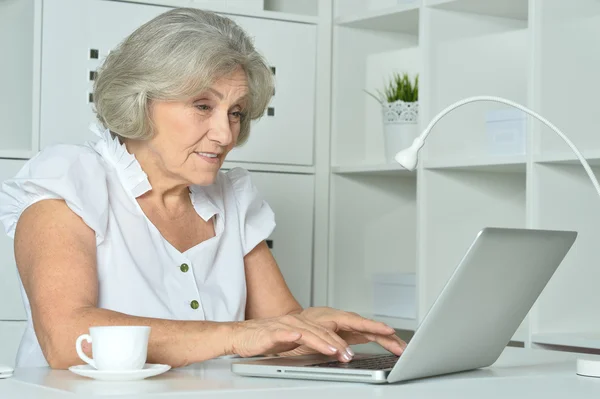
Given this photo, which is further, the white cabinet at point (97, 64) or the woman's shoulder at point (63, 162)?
the white cabinet at point (97, 64)

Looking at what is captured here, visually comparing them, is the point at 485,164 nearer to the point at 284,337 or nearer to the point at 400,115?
the point at 400,115

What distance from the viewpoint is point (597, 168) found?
8.00 ft

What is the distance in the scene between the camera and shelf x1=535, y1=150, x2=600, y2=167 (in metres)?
2.26

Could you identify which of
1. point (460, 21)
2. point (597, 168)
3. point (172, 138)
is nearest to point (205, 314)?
point (172, 138)

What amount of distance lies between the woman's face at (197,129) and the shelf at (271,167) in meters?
0.89

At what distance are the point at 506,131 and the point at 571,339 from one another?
1.89 ft

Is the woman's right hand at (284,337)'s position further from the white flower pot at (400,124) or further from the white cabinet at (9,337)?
the white flower pot at (400,124)

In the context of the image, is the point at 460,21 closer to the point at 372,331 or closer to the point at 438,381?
the point at 372,331

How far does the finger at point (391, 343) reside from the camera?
1.66 metres

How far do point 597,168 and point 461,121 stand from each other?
0.45m

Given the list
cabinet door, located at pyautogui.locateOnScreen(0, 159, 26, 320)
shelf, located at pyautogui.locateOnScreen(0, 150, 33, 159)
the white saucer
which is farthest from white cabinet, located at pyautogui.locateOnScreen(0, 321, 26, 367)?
the white saucer

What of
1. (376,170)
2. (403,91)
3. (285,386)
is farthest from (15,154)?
(285,386)

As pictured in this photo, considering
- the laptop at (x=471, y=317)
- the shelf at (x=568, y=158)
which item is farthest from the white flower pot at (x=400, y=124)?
the laptop at (x=471, y=317)

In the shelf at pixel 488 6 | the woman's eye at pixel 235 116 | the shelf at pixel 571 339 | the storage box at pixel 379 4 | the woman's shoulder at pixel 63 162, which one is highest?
the storage box at pixel 379 4
